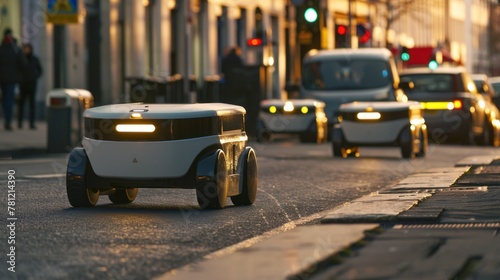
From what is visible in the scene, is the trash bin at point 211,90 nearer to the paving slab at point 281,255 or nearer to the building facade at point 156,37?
the building facade at point 156,37

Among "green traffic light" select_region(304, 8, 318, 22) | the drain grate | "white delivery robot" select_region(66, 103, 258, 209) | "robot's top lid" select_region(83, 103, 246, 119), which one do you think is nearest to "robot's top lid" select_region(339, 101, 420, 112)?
"green traffic light" select_region(304, 8, 318, 22)

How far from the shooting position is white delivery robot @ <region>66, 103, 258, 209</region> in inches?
486

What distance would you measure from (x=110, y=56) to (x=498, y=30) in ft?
320

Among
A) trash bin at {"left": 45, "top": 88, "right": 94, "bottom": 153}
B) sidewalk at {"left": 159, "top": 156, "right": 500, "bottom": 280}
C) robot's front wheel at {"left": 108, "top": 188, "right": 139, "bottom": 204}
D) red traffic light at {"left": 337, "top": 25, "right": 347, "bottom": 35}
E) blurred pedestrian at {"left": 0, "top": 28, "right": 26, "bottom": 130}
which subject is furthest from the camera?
red traffic light at {"left": 337, "top": 25, "right": 347, "bottom": 35}

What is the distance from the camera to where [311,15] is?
108 ft

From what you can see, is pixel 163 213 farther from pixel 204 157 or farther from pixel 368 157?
pixel 368 157

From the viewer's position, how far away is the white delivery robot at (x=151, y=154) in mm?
12344

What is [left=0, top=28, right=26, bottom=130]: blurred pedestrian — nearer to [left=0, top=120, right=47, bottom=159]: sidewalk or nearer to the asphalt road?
[left=0, top=120, right=47, bottom=159]: sidewalk

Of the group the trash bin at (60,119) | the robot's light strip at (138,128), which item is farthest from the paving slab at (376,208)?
the trash bin at (60,119)

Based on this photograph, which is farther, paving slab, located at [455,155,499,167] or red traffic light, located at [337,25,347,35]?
red traffic light, located at [337,25,347,35]

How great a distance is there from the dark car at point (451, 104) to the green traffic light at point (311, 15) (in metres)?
2.59

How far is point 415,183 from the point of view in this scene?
593 inches

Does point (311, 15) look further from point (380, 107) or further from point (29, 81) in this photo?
point (380, 107)

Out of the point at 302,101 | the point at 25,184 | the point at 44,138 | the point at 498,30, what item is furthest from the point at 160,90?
the point at 498,30
